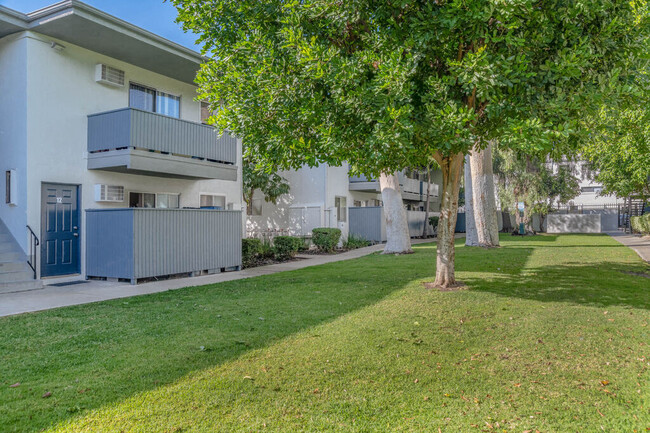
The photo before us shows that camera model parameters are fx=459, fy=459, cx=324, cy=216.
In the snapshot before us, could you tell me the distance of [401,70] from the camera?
6.63m

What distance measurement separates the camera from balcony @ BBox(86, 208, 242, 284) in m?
10.9

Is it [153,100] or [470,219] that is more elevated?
[153,100]

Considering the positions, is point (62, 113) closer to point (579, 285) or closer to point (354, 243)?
point (579, 285)

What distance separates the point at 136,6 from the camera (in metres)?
17.6

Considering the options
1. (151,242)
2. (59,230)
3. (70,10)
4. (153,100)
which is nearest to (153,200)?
(59,230)

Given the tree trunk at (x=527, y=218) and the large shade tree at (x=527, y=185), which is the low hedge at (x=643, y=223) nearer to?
the large shade tree at (x=527, y=185)

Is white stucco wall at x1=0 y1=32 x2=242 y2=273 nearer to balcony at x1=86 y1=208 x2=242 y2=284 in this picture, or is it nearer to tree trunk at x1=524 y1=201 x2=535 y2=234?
balcony at x1=86 y1=208 x2=242 y2=284

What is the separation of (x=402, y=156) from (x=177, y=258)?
6.79 meters

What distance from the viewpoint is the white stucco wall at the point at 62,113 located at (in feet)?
36.5

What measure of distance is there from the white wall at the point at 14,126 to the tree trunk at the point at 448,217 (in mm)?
9675

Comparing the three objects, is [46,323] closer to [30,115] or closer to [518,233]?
[30,115]

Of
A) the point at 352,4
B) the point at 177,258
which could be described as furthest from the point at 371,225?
the point at 352,4

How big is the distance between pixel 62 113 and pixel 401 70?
9419 mm

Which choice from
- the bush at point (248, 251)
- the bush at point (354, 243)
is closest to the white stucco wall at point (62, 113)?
the bush at point (248, 251)
